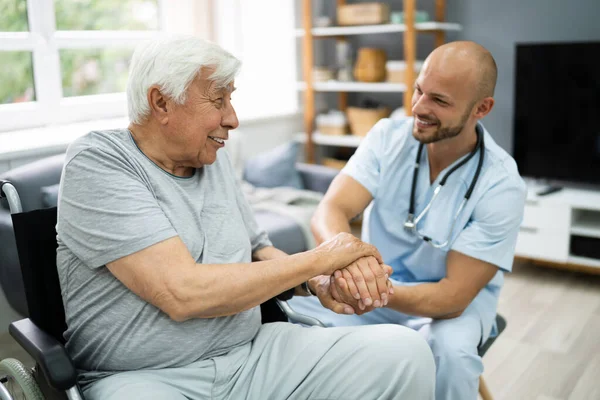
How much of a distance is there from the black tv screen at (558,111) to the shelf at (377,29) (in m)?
0.48

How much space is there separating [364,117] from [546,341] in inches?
72.8

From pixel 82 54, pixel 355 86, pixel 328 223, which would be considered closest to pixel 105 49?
pixel 82 54

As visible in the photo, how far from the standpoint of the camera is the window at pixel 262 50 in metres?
3.99

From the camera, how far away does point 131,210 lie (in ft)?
3.73

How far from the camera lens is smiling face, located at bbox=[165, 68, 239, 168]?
49.5 inches

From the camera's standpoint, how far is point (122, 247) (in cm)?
111

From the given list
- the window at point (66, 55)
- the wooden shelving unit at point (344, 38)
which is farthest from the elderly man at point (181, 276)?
the wooden shelving unit at point (344, 38)

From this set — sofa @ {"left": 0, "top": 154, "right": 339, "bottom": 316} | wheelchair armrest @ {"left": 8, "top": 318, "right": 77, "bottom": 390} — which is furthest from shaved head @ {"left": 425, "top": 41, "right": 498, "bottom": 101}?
sofa @ {"left": 0, "top": 154, "right": 339, "bottom": 316}

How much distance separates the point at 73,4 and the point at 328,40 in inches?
72.5

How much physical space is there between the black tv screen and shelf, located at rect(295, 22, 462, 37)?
480 millimetres

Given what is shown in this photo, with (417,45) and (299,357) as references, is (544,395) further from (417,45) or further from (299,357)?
(417,45)

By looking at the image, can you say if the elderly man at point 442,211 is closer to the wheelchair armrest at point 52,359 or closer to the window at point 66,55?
the wheelchair armrest at point 52,359

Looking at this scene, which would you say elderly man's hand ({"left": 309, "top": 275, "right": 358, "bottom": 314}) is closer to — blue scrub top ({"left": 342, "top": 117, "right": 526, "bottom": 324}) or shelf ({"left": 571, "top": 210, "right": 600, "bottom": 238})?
blue scrub top ({"left": 342, "top": 117, "right": 526, "bottom": 324})

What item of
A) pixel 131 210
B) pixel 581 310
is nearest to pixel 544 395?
pixel 581 310
